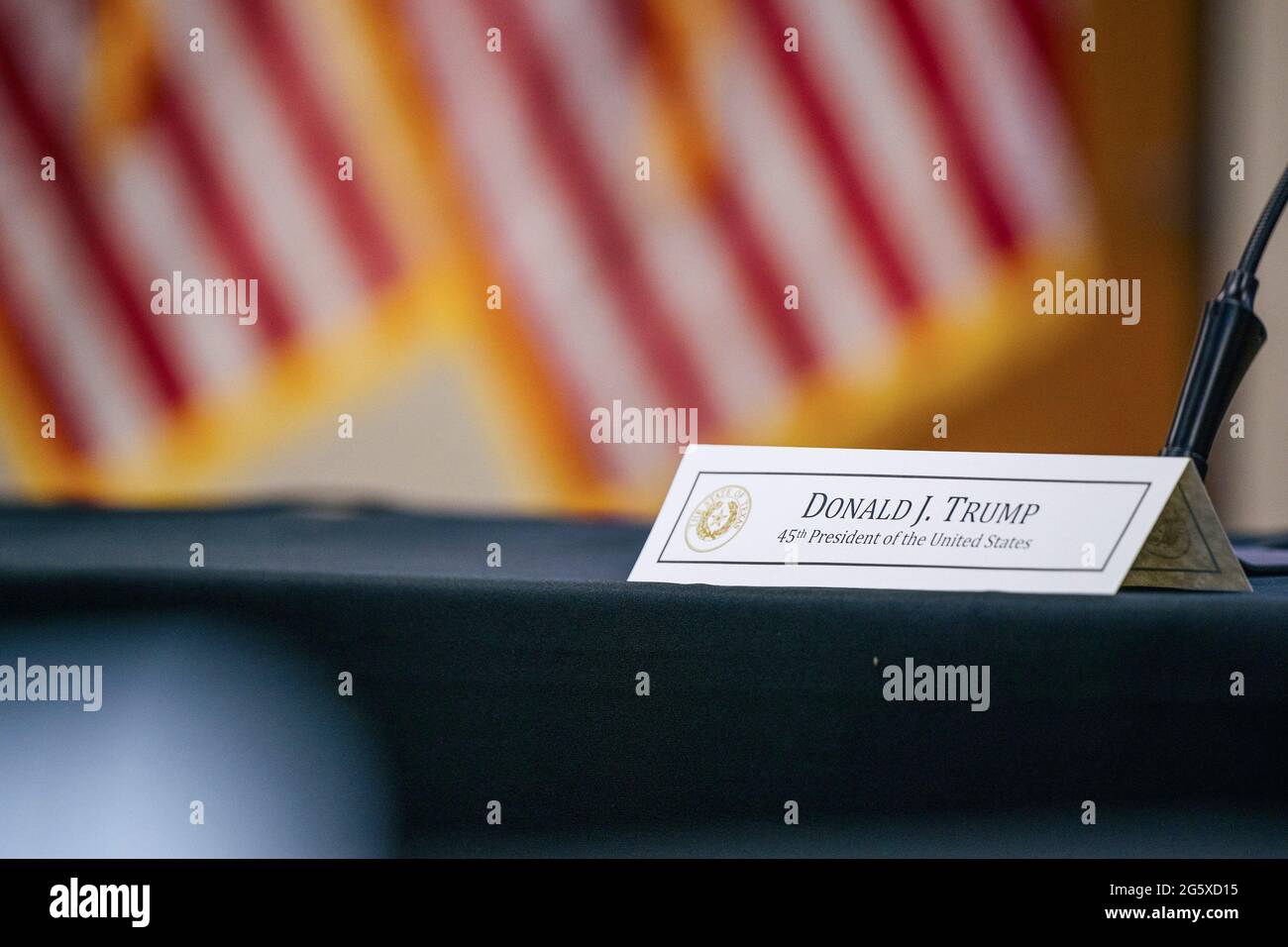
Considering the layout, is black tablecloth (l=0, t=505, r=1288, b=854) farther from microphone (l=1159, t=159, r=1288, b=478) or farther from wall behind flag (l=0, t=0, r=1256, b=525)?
wall behind flag (l=0, t=0, r=1256, b=525)

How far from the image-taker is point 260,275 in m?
2.37

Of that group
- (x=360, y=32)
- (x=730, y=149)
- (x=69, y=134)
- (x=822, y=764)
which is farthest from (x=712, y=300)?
(x=822, y=764)

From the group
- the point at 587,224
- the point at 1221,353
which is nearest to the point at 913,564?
the point at 1221,353

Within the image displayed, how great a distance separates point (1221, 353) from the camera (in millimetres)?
862

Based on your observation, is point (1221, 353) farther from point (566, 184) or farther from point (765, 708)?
point (566, 184)

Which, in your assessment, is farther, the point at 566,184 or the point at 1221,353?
the point at 566,184

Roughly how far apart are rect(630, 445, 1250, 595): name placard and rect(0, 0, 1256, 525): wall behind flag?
1445mm

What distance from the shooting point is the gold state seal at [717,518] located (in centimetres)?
87

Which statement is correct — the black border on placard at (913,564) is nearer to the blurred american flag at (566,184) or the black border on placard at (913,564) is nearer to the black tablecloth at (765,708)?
the black tablecloth at (765,708)

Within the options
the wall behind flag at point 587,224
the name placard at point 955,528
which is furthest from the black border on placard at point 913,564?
the wall behind flag at point 587,224

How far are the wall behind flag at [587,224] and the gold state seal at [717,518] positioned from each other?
4.66 ft

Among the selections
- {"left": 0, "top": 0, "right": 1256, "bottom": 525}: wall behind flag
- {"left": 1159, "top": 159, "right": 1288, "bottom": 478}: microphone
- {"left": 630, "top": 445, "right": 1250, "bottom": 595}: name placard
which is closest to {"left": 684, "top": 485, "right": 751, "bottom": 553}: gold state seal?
{"left": 630, "top": 445, "right": 1250, "bottom": 595}: name placard

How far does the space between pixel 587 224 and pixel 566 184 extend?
90mm
